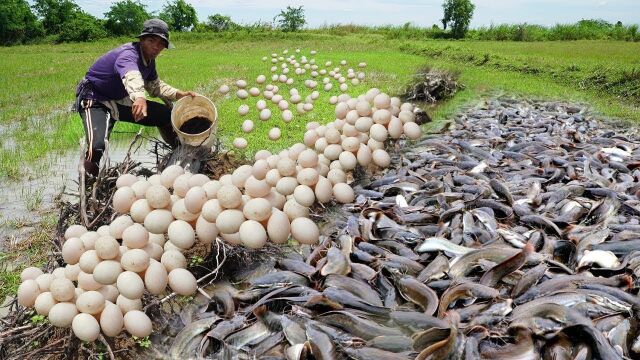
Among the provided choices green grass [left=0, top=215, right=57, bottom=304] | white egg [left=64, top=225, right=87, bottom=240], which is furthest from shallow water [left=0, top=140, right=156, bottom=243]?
white egg [left=64, top=225, right=87, bottom=240]

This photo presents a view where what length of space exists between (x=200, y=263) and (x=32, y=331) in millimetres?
1124

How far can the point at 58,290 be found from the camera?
101 inches

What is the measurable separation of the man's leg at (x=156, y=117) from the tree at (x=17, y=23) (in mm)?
25748

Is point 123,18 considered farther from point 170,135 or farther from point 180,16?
point 170,135


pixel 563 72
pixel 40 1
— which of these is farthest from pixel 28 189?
pixel 40 1

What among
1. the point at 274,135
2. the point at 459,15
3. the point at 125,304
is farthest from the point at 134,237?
the point at 459,15

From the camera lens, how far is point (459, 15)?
90.9 ft

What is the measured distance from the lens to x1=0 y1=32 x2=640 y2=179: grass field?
7.44 m

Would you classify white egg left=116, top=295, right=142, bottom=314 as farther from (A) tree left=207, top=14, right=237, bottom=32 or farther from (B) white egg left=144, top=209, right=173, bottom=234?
(A) tree left=207, top=14, right=237, bottom=32

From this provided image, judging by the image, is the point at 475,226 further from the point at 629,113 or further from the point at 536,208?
the point at 629,113

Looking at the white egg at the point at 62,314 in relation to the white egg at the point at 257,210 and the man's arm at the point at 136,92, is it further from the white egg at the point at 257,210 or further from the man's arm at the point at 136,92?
the man's arm at the point at 136,92

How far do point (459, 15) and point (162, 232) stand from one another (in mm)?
27820

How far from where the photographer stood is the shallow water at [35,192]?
438 cm

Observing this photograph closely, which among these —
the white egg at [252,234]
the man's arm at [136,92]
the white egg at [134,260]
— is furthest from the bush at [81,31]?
the white egg at [134,260]
